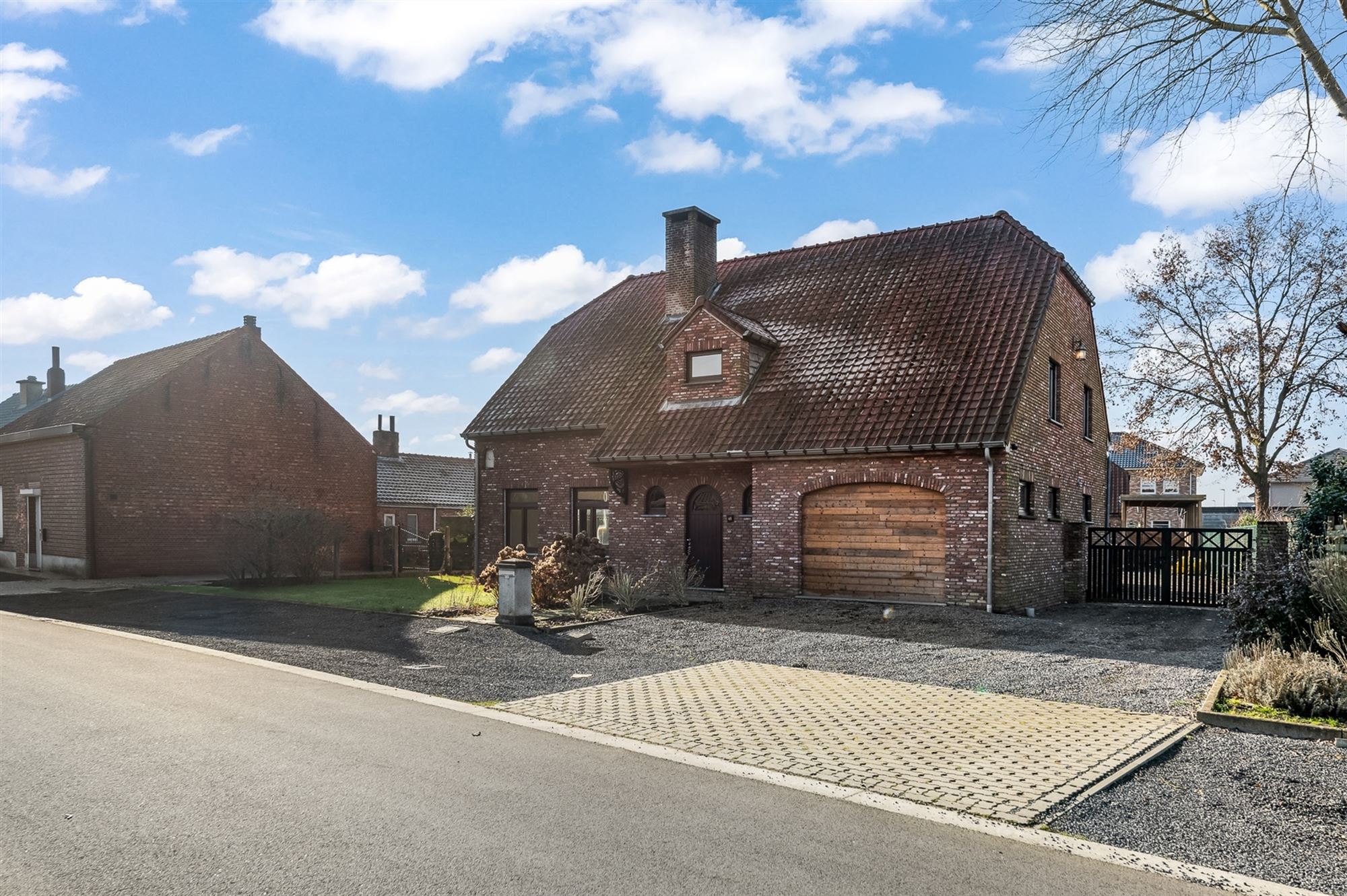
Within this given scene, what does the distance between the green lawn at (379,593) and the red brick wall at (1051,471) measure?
30.7 ft

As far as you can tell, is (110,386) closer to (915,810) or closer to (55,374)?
(55,374)

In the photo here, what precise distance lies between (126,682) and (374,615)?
5994 millimetres

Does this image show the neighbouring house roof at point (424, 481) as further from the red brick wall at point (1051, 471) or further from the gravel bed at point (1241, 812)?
the gravel bed at point (1241, 812)

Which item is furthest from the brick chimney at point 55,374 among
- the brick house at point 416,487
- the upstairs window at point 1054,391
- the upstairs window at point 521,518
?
the upstairs window at point 1054,391

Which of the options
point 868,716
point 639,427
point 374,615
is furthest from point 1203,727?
point 639,427

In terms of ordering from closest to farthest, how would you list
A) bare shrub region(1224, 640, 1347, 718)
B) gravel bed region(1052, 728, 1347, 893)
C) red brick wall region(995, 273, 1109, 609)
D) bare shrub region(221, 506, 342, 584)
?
gravel bed region(1052, 728, 1347, 893)
bare shrub region(1224, 640, 1347, 718)
red brick wall region(995, 273, 1109, 609)
bare shrub region(221, 506, 342, 584)

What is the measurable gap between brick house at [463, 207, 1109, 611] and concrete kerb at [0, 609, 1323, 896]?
386 inches

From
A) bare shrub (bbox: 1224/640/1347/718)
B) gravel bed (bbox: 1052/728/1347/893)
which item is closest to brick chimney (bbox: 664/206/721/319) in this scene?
bare shrub (bbox: 1224/640/1347/718)

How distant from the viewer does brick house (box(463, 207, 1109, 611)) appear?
53.6ft

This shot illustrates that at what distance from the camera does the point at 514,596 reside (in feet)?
45.2

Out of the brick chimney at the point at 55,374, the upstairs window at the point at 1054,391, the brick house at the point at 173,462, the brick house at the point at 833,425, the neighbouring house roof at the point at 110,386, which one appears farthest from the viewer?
the brick chimney at the point at 55,374

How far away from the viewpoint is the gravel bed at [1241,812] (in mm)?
4824

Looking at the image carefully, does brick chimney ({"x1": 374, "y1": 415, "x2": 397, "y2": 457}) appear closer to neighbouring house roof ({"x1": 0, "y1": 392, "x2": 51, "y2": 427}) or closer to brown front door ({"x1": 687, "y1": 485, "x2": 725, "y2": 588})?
neighbouring house roof ({"x1": 0, "y1": 392, "x2": 51, "y2": 427})

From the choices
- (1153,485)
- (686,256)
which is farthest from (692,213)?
(1153,485)
